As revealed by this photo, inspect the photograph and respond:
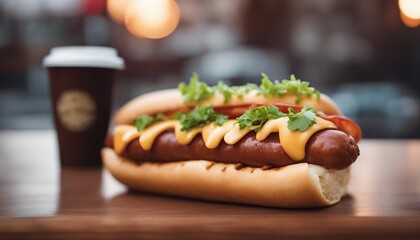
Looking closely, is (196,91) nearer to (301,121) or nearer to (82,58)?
(301,121)

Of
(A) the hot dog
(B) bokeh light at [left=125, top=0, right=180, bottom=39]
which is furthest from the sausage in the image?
(B) bokeh light at [left=125, top=0, right=180, bottom=39]

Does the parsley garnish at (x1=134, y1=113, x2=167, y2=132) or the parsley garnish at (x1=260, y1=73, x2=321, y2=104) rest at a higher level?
the parsley garnish at (x1=260, y1=73, x2=321, y2=104)

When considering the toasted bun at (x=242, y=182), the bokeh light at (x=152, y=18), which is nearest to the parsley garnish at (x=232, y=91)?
the toasted bun at (x=242, y=182)

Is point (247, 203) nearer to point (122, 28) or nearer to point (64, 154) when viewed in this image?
point (64, 154)

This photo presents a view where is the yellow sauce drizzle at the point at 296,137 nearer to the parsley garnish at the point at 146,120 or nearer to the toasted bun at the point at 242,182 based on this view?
the toasted bun at the point at 242,182

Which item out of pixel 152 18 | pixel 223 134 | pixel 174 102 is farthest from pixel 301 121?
pixel 152 18

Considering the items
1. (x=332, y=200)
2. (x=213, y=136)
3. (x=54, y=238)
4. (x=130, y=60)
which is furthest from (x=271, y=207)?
(x=130, y=60)

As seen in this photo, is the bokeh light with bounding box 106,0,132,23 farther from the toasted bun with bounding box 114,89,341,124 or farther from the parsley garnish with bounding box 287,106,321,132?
the parsley garnish with bounding box 287,106,321,132
